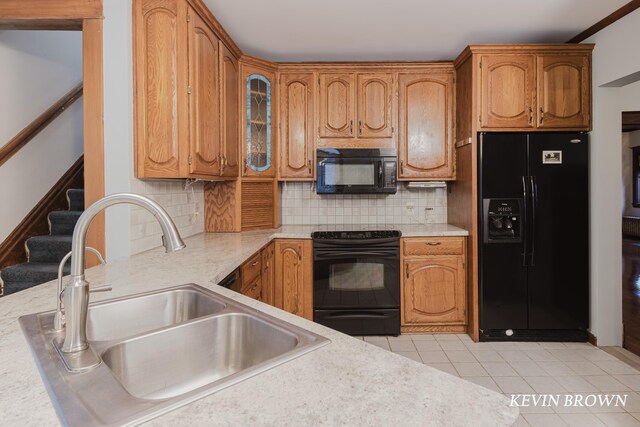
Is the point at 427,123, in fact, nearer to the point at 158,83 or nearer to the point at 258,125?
the point at 258,125

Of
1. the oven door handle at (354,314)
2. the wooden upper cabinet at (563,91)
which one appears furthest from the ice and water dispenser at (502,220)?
the oven door handle at (354,314)

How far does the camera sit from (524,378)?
2367mm

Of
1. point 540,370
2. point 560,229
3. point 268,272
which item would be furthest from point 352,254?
point 560,229

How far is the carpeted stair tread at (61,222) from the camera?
2.82m

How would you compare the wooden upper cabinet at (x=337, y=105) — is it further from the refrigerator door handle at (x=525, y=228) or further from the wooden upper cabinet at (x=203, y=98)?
the refrigerator door handle at (x=525, y=228)

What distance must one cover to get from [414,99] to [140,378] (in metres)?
3.10

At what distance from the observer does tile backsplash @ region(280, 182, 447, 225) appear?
12.1ft

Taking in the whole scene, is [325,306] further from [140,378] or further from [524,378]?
[140,378]

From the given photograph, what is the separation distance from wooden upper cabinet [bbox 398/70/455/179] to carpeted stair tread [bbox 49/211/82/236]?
109 inches

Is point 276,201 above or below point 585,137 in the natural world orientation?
below

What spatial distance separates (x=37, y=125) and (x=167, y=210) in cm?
132

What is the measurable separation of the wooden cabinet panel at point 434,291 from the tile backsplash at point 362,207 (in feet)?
2.22

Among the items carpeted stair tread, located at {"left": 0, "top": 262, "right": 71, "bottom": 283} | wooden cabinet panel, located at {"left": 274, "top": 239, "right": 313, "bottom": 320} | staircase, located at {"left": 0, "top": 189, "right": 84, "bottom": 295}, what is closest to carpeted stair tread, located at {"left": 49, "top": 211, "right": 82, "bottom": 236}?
staircase, located at {"left": 0, "top": 189, "right": 84, "bottom": 295}

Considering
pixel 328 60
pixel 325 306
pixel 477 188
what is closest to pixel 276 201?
pixel 325 306
